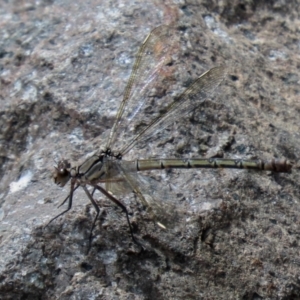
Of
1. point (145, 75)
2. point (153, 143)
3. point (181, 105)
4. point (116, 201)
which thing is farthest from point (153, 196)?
point (145, 75)

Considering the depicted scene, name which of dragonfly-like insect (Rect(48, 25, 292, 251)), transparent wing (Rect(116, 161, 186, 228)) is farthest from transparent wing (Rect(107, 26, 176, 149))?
transparent wing (Rect(116, 161, 186, 228))

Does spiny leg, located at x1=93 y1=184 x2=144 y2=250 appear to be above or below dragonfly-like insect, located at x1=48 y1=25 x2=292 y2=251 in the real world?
below

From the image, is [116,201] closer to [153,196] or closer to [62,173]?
[153,196]

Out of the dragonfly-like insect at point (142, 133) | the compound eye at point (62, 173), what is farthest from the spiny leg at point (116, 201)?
the compound eye at point (62, 173)

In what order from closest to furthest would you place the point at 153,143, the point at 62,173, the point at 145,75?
1. the point at 62,173
2. the point at 153,143
3. the point at 145,75

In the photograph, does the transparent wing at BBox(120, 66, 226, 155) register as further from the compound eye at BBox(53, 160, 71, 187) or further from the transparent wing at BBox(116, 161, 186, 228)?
the compound eye at BBox(53, 160, 71, 187)

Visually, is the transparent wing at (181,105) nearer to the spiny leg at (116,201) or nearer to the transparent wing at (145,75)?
the transparent wing at (145,75)

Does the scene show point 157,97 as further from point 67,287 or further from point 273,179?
point 67,287

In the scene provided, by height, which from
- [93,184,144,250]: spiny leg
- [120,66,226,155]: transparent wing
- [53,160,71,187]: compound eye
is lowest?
[93,184,144,250]: spiny leg
